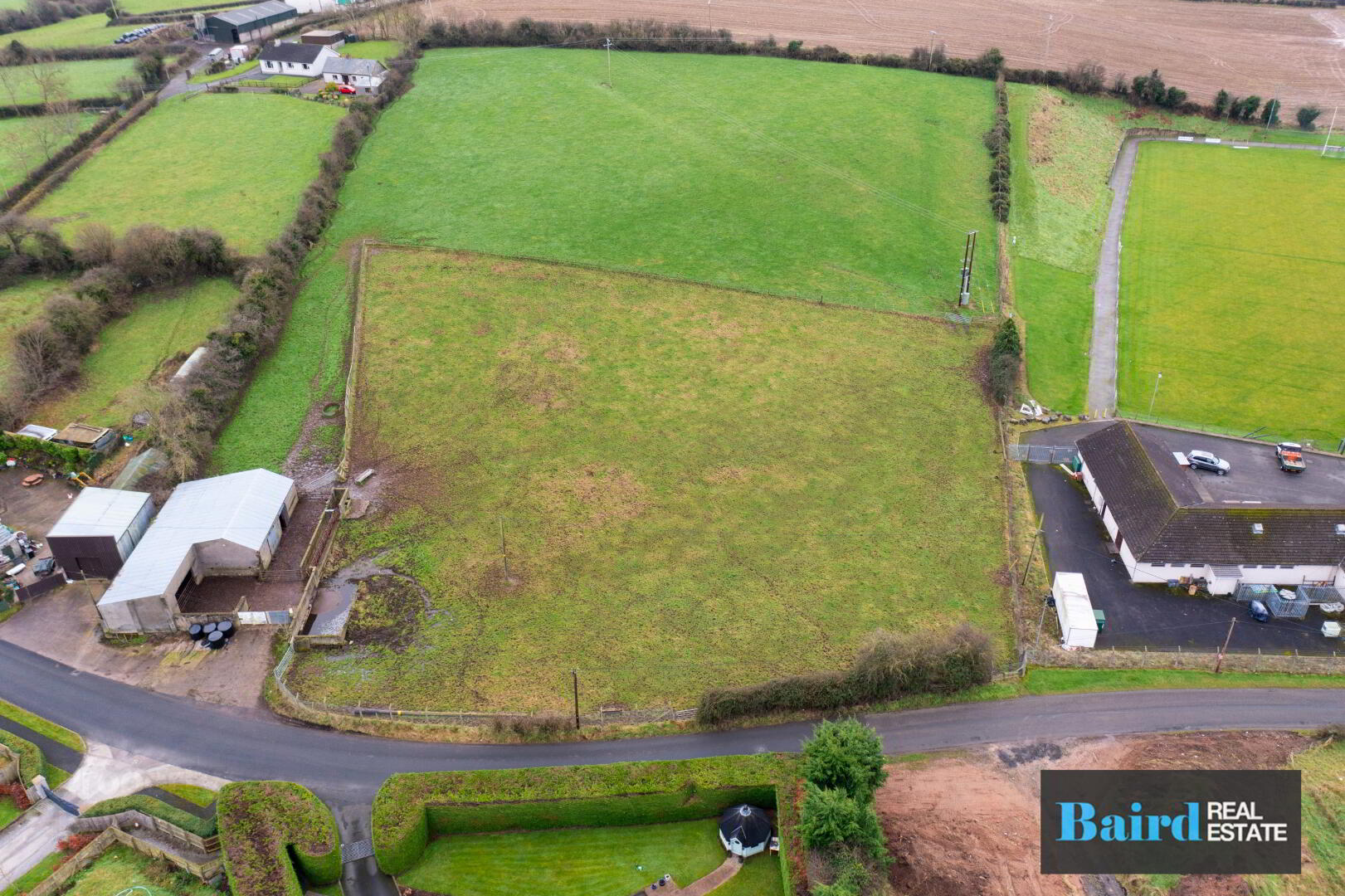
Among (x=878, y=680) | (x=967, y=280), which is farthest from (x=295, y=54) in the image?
(x=878, y=680)

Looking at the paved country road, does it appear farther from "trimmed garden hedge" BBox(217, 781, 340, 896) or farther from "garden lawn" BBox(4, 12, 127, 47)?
"garden lawn" BBox(4, 12, 127, 47)

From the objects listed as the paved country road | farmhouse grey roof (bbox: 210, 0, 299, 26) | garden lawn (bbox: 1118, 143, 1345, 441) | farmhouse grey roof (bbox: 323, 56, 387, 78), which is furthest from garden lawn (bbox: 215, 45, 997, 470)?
farmhouse grey roof (bbox: 210, 0, 299, 26)

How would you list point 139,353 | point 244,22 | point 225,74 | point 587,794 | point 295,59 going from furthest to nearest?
1. point 244,22
2. point 225,74
3. point 295,59
4. point 139,353
5. point 587,794

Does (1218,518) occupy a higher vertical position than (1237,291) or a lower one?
lower

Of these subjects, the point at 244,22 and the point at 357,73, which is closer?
the point at 357,73

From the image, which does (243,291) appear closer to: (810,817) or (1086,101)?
(810,817)

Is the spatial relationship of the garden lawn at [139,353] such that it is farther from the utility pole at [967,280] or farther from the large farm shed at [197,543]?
the utility pole at [967,280]

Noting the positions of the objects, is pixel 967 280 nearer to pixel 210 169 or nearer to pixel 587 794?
pixel 587 794
